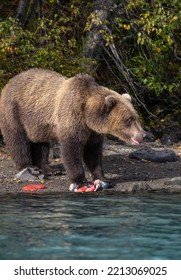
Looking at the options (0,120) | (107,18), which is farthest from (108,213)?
(107,18)

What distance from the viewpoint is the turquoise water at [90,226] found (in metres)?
6.51

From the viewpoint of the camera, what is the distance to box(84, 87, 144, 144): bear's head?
10109 millimetres

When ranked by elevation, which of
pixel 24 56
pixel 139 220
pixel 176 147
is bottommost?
pixel 176 147

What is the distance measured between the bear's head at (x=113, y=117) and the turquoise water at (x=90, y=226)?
0.88 meters

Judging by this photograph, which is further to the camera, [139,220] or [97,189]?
[97,189]

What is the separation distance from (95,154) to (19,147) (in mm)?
1323

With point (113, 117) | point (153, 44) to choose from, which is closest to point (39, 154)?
point (113, 117)

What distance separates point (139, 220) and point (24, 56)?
18.9ft

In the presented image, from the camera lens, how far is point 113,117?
10195mm

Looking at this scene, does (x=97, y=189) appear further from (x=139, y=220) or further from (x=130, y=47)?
(x=130, y=47)

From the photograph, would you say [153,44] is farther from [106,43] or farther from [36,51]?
[36,51]

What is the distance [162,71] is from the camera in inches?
587

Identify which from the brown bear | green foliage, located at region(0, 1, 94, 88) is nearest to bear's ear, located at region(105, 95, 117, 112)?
the brown bear

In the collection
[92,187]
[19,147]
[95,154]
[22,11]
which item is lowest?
[92,187]
